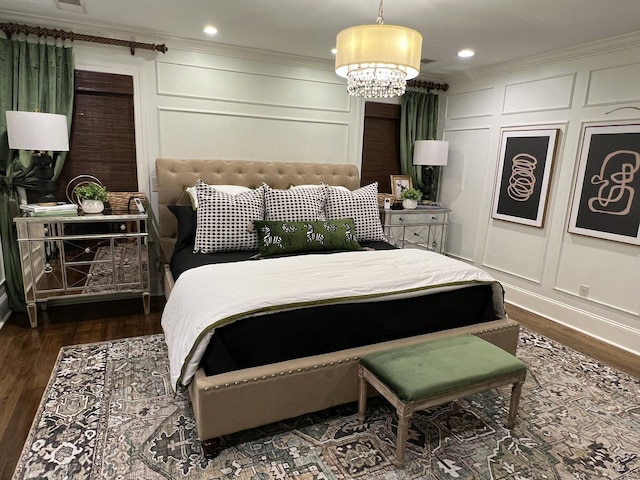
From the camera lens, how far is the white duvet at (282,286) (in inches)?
72.8

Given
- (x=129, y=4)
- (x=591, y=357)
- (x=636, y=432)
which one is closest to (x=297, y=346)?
(x=636, y=432)

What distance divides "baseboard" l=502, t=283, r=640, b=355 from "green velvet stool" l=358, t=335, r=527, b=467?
1.78 metres

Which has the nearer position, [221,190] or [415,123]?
Answer: [221,190]

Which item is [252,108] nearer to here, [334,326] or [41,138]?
[41,138]

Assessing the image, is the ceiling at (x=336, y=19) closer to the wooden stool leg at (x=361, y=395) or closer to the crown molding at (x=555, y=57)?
the crown molding at (x=555, y=57)

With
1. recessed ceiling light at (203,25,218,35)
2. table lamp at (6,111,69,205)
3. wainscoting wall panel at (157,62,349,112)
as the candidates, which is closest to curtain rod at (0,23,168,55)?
wainscoting wall panel at (157,62,349,112)

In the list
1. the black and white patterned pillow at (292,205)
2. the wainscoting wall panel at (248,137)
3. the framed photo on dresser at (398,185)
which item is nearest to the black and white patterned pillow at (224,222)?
the black and white patterned pillow at (292,205)

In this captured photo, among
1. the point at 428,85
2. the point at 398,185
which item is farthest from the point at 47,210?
the point at 428,85

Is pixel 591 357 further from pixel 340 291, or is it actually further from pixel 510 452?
pixel 340 291

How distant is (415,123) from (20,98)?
383 centimetres

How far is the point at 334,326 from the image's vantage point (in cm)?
207

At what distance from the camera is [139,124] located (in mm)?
3592

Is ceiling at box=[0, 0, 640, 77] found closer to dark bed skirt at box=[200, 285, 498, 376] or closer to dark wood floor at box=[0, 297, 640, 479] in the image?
dark bed skirt at box=[200, 285, 498, 376]

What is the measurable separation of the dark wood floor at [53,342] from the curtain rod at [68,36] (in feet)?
7.33
